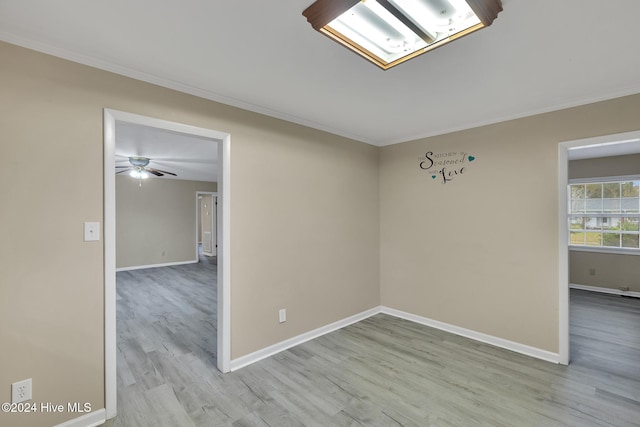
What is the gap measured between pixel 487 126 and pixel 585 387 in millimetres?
2539

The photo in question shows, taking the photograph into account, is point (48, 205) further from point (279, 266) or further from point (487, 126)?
point (487, 126)

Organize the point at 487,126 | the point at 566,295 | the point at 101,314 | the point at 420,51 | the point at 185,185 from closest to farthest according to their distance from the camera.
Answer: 1. the point at 420,51
2. the point at 101,314
3. the point at 566,295
4. the point at 487,126
5. the point at 185,185

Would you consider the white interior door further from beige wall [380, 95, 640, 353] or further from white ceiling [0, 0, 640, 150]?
white ceiling [0, 0, 640, 150]

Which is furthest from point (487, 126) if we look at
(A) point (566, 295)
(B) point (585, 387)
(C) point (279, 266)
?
(C) point (279, 266)

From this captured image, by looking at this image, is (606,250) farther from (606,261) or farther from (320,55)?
(320,55)

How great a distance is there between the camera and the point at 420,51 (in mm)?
1737

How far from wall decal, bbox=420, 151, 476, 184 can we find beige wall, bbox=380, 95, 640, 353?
0.05 metres

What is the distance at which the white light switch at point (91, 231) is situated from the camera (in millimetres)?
1915

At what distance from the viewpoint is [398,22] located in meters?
1.53

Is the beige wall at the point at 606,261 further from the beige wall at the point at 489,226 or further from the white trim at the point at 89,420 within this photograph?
the white trim at the point at 89,420

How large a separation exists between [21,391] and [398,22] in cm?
303

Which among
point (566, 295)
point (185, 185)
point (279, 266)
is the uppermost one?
point (185, 185)

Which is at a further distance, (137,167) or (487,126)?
(137,167)

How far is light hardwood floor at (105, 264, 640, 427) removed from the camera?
2.02 metres
